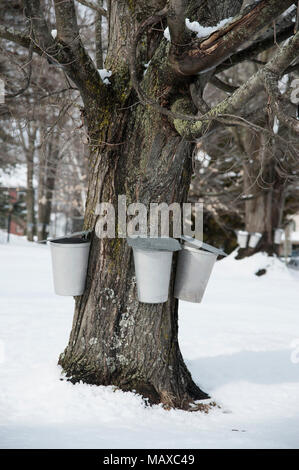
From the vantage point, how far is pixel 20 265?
31.1 ft

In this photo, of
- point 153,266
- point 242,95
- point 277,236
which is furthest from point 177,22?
point 277,236

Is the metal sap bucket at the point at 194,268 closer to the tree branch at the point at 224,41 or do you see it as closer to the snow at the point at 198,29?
the tree branch at the point at 224,41

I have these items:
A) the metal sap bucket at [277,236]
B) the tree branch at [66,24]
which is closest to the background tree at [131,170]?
the tree branch at [66,24]

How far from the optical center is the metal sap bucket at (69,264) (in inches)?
118

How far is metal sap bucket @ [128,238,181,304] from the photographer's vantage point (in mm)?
2830

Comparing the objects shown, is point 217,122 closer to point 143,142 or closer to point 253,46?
point 143,142

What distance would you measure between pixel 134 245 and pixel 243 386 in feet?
5.41

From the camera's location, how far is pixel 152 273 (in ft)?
9.37

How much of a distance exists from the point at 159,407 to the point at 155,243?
3.69ft
